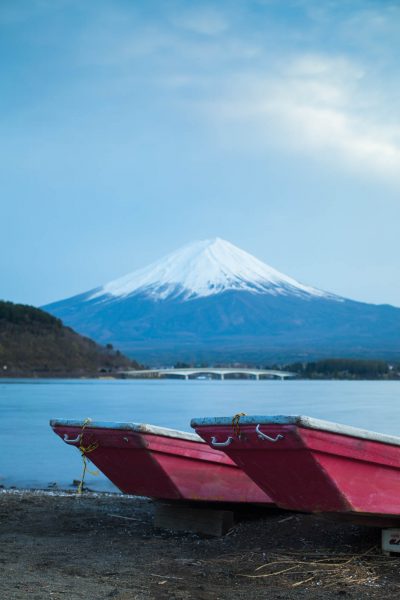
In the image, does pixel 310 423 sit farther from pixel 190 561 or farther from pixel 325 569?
pixel 190 561

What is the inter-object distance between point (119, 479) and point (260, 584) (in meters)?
2.81

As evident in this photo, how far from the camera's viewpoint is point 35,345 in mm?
98500

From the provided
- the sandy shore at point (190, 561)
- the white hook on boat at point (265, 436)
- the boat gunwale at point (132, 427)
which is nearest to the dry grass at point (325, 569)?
the sandy shore at point (190, 561)

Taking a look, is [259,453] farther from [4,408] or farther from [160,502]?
[4,408]

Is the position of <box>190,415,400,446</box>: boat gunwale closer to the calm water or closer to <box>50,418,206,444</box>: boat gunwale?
<box>50,418,206,444</box>: boat gunwale

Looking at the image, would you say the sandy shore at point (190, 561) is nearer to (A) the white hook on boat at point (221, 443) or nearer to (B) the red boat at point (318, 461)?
(B) the red boat at point (318, 461)

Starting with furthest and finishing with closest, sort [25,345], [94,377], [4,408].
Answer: [94,377] < [25,345] < [4,408]

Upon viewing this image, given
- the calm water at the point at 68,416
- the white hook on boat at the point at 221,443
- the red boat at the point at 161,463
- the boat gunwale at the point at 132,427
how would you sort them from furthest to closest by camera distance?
the calm water at the point at 68,416 < the red boat at the point at 161,463 < the boat gunwale at the point at 132,427 < the white hook on boat at the point at 221,443

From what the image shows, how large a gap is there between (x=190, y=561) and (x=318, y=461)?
1.98 m

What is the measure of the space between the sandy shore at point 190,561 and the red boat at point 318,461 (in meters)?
0.60

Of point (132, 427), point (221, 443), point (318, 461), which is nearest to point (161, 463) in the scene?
point (132, 427)

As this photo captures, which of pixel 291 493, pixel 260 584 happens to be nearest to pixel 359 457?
pixel 291 493

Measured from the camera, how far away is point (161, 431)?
10.3m

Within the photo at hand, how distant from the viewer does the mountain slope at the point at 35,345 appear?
98.1m
